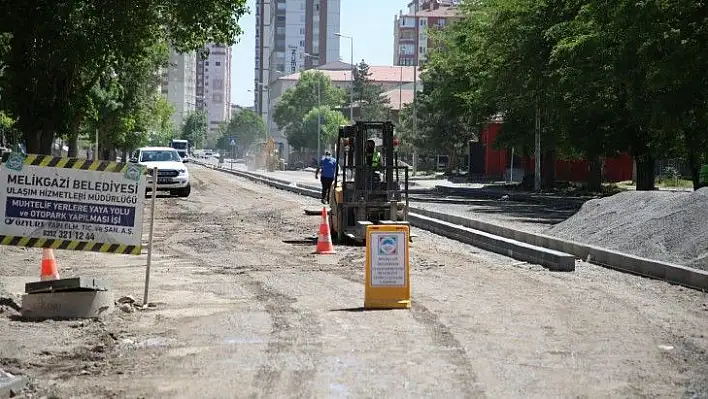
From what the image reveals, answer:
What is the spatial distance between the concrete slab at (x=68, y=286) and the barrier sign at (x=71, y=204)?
0.38 metres

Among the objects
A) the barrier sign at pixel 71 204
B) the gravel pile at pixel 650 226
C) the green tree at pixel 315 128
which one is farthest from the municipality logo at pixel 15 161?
the green tree at pixel 315 128

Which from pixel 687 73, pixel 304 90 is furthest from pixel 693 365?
pixel 304 90

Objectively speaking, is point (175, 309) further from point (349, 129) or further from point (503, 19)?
A: point (503, 19)

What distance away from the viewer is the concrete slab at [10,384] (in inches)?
296

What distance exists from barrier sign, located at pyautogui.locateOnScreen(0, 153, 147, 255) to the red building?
141 feet

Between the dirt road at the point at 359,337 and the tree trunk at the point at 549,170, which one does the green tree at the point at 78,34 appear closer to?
the dirt road at the point at 359,337

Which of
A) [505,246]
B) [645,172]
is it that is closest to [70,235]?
[505,246]

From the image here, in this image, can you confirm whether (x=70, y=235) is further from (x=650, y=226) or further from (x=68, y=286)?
(x=650, y=226)

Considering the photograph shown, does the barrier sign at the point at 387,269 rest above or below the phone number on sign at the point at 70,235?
below

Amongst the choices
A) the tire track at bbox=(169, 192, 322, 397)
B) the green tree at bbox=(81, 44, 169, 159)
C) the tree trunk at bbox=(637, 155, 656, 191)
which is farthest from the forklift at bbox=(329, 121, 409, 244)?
the tree trunk at bbox=(637, 155, 656, 191)

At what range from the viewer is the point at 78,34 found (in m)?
28.7

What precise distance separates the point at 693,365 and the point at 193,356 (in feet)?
14.0

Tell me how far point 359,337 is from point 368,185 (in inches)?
429

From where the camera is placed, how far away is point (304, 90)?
496ft
